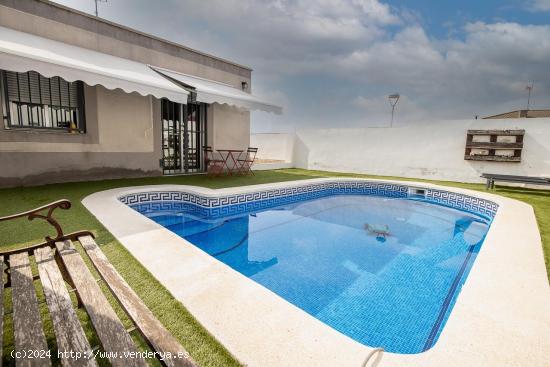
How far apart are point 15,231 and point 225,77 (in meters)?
13.0

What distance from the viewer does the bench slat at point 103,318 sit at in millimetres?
1515

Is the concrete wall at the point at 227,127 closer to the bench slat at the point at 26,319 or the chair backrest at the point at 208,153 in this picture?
the chair backrest at the point at 208,153

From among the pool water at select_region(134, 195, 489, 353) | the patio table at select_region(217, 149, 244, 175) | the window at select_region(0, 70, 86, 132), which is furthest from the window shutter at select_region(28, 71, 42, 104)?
the patio table at select_region(217, 149, 244, 175)

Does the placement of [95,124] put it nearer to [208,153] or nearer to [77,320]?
[208,153]

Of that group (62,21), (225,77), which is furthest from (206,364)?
(225,77)

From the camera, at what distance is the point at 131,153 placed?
37.6ft

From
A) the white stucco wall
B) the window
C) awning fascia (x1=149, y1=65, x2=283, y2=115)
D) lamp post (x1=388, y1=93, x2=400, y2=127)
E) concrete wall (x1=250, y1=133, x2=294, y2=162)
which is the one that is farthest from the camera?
concrete wall (x1=250, y1=133, x2=294, y2=162)

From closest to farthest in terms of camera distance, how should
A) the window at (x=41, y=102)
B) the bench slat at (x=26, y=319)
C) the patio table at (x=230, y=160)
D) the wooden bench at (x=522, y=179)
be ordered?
the bench slat at (x=26, y=319) → the window at (x=41, y=102) → the wooden bench at (x=522, y=179) → the patio table at (x=230, y=160)

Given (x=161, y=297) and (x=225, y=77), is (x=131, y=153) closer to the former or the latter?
(x=225, y=77)

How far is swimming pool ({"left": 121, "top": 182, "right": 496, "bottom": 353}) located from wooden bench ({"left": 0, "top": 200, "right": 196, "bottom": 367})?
8.66 ft

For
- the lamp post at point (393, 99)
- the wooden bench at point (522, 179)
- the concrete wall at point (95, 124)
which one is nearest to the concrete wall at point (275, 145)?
the lamp post at point (393, 99)

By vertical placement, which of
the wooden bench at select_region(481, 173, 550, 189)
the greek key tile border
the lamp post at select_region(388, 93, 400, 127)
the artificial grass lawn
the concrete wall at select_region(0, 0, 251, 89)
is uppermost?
the concrete wall at select_region(0, 0, 251, 89)

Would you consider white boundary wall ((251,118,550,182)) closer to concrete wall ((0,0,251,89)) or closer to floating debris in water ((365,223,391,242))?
concrete wall ((0,0,251,89))

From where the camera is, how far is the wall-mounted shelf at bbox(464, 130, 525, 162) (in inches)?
508
